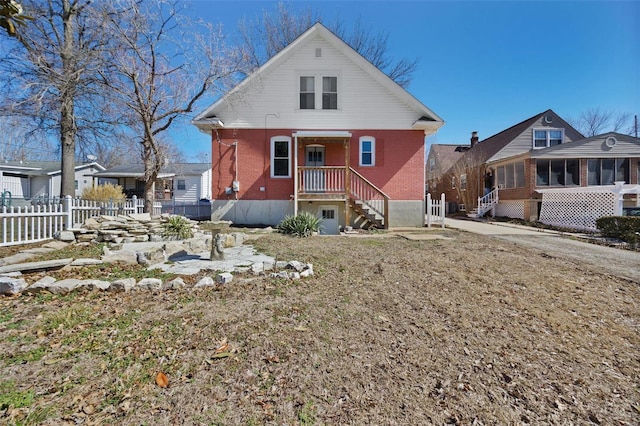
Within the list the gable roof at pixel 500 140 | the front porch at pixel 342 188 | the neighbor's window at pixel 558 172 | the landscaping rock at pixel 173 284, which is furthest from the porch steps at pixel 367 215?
the gable roof at pixel 500 140

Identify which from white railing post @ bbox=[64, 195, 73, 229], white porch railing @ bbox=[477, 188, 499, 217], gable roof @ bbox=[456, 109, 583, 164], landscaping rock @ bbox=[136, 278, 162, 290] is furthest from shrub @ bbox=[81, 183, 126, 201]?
gable roof @ bbox=[456, 109, 583, 164]

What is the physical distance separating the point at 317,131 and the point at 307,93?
179cm

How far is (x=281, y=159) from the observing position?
12.3 meters

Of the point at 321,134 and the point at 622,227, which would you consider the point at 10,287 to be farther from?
the point at 622,227

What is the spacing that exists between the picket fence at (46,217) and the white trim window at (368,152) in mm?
9337

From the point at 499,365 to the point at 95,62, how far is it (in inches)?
493

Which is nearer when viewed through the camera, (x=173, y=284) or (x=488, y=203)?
(x=173, y=284)

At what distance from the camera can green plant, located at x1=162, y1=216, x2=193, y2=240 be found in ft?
25.3

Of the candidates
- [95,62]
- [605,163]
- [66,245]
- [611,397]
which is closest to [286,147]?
[95,62]

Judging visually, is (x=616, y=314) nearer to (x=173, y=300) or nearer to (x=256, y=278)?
(x=256, y=278)

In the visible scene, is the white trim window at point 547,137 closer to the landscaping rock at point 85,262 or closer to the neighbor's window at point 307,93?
the neighbor's window at point 307,93

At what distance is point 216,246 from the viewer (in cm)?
571

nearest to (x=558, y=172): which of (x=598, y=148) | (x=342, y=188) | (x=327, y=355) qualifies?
(x=598, y=148)

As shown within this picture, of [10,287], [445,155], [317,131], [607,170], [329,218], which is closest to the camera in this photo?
[10,287]
